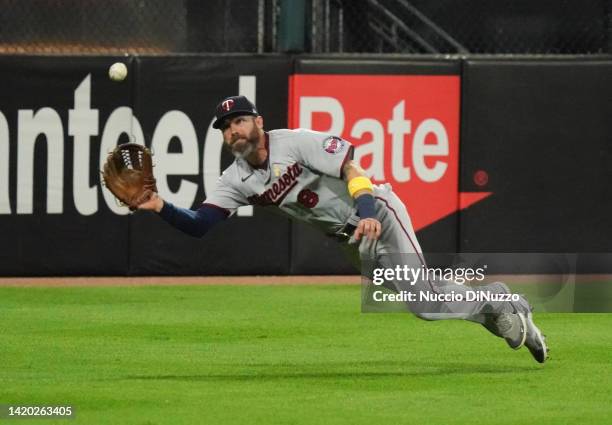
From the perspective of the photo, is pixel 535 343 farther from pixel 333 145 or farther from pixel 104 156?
pixel 104 156

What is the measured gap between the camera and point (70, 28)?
47.0ft

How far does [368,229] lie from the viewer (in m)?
7.40

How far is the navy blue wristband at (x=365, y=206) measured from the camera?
7.57 meters

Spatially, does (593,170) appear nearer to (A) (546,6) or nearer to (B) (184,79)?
(A) (546,6)

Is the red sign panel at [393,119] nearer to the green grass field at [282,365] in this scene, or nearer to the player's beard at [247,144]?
the green grass field at [282,365]

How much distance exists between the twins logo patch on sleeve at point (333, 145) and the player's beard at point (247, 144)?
0.37m

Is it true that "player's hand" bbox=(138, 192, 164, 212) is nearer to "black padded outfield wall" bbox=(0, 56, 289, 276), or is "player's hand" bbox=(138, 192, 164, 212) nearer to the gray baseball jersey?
the gray baseball jersey

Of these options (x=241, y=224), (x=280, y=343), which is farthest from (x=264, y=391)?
(x=241, y=224)

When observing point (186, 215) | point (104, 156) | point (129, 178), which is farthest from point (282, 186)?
point (104, 156)

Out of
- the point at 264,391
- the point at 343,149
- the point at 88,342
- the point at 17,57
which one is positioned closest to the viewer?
the point at 264,391

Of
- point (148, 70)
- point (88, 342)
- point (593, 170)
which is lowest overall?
point (88, 342)

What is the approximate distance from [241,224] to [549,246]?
300cm

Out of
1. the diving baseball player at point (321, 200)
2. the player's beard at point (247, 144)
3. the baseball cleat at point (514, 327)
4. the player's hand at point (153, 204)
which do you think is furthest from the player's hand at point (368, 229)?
the player's hand at point (153, 204)

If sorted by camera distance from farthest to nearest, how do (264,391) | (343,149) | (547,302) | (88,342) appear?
(547,302) < (88,342) < (343,149) < (264,391)
